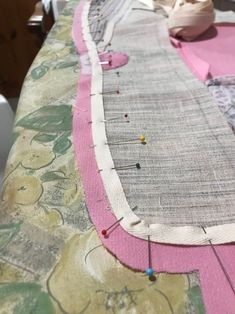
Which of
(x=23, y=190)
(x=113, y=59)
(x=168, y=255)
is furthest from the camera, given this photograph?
(x=113, y=59)

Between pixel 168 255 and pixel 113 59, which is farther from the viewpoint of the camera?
pixel 113 59

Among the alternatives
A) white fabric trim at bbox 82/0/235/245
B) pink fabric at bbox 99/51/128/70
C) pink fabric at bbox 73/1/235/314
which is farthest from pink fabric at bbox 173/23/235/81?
pink fabric at bbox 73/1/235/314

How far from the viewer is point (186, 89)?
0.76 m

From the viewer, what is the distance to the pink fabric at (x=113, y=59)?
2.85 feet

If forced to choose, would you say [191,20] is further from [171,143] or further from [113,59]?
[171,143]

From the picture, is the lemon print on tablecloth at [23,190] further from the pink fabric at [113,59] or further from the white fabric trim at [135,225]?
the pink fabric at [113,59]

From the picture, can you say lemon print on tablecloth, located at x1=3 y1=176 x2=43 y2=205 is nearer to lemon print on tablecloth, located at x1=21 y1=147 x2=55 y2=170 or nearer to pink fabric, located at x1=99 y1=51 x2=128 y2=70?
lemon print on tablecloth, located at x1=21 y1=147 x2=55 y2=170

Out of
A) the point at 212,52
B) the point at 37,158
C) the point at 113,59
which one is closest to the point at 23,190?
the point at 37,158

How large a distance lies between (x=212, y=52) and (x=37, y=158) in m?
0.56

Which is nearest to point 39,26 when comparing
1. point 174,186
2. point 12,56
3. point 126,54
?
point 126,54

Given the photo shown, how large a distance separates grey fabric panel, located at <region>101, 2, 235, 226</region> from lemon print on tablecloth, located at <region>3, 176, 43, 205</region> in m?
0.14

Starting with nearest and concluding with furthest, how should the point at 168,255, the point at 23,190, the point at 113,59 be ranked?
the point at 168,255 → the point at 23,190 → the point at 113,59

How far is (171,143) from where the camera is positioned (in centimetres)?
63

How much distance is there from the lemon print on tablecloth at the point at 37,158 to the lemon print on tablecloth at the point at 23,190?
30 millimetres
